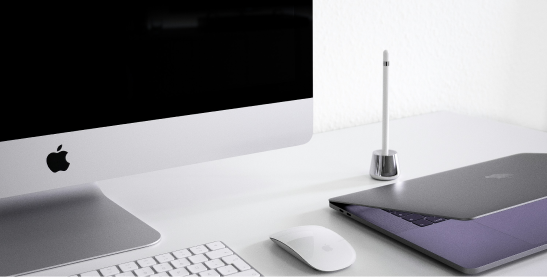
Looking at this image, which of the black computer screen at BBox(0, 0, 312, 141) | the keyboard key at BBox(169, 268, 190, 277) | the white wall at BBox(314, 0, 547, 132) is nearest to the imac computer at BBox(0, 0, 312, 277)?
the black computer screen at BBox(0, 0, 312, 141)

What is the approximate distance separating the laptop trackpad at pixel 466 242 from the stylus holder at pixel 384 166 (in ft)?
0.64

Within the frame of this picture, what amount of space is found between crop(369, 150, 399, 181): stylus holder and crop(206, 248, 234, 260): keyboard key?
1.12ft

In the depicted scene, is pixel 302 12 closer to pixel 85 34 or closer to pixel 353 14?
pixel 85 34

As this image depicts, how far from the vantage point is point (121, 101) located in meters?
A: 0.67

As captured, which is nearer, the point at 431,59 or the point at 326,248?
the point at 326,248

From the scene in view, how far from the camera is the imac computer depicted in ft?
2.04

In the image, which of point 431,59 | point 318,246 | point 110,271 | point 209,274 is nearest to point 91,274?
point 110,271

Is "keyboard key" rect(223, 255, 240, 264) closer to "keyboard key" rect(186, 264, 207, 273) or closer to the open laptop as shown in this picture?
"keyboard key" rect(186, 264, 207, 273)

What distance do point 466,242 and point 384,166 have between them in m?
0.26

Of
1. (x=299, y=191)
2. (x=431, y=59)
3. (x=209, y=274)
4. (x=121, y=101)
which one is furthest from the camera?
(x=431, y=59)

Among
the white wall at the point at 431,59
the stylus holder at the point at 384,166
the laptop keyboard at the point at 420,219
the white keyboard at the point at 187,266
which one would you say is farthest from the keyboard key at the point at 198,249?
the white wall at the point at 431,59

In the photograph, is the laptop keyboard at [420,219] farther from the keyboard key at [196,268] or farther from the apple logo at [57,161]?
the apple logo at [57,161]

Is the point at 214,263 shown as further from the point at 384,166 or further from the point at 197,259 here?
the point at 384,166

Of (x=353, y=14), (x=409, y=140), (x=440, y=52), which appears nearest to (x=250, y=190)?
(x=409, y=140)
